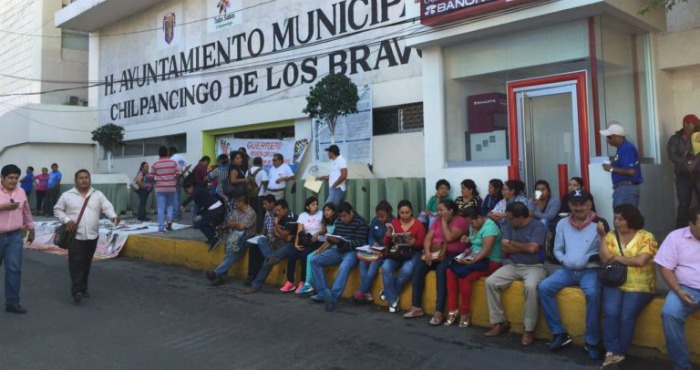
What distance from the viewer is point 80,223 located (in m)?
6.93

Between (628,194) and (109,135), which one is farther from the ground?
(109,135)

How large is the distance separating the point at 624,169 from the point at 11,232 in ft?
23.5

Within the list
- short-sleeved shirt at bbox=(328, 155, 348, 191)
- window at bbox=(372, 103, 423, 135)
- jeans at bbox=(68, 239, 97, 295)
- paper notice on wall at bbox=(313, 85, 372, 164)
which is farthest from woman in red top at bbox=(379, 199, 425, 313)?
paper notice on wall at bbox=(313, 85, 372, 164)

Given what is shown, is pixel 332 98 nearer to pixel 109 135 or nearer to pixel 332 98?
pixel 332 98

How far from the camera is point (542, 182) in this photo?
22.8 ft

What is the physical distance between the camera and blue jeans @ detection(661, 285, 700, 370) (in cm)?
423

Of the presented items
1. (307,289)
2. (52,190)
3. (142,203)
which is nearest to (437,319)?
(307,289)

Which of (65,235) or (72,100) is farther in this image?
(72,100)

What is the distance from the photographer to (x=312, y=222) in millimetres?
7562

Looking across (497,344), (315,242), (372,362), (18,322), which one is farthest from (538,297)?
(18,322)

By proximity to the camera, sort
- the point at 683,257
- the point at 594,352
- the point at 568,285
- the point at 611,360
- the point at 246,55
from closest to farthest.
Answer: the point at 683,257
the point at 611,360
the point at 594,352
the point at 568,285
the point at 246,55

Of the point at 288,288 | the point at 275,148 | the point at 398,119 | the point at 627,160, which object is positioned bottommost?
the point at 288,288

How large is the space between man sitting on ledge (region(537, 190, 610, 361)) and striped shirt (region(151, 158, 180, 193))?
8140 millimetres

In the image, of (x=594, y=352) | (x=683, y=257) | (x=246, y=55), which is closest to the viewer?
(x=683, y=257)
